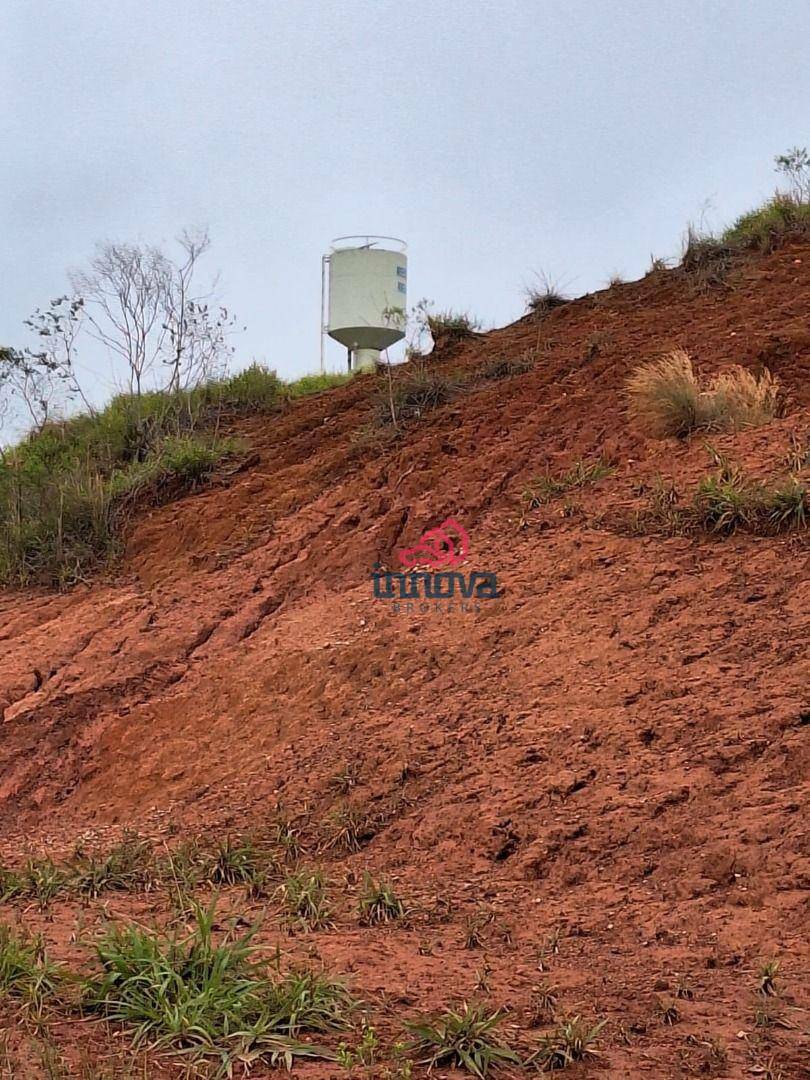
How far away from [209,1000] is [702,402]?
522 cm

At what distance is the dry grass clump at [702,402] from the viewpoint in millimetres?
6875

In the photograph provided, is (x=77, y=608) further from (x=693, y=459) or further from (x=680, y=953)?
(x=680, y=953)

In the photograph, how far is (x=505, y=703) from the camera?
208 inches

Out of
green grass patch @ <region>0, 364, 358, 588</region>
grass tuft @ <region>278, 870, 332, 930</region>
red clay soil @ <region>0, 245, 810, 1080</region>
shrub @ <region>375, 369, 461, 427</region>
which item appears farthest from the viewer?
shrub @ <region>375, 369, 461, 427</region>

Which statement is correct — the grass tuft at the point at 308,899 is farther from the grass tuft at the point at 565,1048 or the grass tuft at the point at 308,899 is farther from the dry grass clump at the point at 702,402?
the dry grass clump at the point at 702,402

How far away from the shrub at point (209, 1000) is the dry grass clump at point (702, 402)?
189 inches

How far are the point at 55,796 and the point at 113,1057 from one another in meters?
3.99

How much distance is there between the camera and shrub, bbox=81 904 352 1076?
2.66m

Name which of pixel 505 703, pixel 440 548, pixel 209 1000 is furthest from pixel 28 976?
pixel 440 548

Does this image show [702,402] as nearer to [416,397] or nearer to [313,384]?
[416,397]

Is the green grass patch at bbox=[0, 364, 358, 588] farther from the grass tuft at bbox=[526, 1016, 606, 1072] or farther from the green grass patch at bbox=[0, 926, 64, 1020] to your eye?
the grass tuft at bbox=[526, 1016, 606, 1072]

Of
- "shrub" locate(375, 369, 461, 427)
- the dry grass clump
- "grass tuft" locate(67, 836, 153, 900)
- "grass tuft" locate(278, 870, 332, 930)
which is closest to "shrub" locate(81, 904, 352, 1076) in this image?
"grass tuft" locate(278, 870, 332, 930)

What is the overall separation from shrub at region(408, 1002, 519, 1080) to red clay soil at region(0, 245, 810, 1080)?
64 mm

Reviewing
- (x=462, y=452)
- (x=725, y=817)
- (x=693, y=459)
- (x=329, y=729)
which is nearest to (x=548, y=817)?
(x=725, y=817)
